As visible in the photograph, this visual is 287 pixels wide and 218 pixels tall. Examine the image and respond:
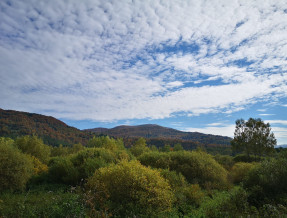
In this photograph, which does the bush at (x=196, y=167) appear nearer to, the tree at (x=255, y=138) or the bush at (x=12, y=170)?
the bush at (x=12, y=170)

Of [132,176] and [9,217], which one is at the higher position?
[132,176]

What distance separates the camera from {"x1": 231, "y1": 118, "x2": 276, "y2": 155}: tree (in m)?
35.0

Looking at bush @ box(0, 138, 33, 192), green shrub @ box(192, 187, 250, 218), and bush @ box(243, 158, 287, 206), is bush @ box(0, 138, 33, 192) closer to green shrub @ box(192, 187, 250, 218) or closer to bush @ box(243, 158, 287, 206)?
green shrub @ box(192, 187, 250, 218)

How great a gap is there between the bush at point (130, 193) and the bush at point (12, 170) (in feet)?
24.3

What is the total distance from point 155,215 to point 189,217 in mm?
1842

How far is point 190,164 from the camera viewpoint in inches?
685

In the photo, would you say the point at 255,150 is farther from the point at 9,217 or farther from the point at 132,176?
the point at 9,217

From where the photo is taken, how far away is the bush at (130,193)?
26.9 ft

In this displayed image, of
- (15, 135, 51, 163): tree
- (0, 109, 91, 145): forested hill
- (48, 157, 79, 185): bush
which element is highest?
(0, 109, 91, 145): forested hill

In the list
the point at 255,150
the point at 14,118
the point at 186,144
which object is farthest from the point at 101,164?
the point at 14,118

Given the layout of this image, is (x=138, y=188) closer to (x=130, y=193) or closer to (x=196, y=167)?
(x=130, y=193)

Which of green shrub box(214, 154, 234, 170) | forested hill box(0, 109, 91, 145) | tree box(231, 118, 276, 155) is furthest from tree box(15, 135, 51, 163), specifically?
forested hill box(0, 109, 91, 145)

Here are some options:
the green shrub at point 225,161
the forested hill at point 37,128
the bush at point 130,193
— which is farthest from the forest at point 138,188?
the forested hill at point 37,128

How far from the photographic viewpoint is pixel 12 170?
44.1 feet
